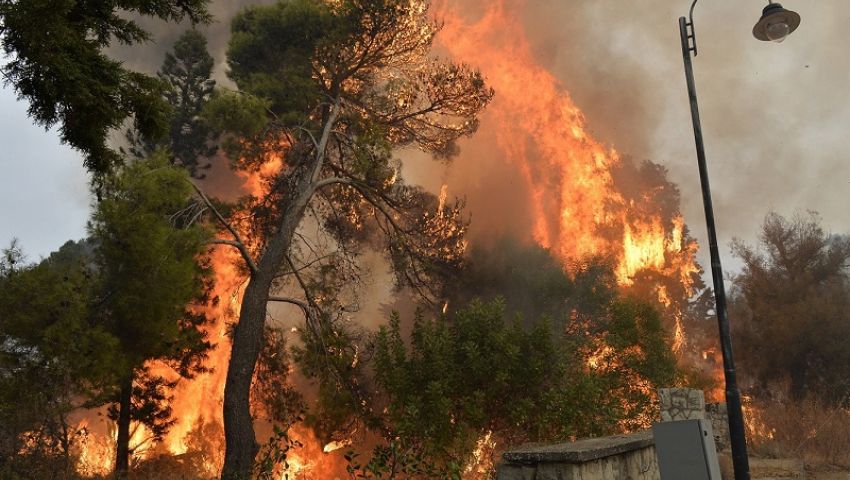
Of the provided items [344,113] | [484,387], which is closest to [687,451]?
[484,387]

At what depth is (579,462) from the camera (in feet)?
16.1

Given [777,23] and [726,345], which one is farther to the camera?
[777,23]

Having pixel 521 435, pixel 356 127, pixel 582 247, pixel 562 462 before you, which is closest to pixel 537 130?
pixel 582 247

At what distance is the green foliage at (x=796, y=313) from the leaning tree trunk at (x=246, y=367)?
84.2 ft

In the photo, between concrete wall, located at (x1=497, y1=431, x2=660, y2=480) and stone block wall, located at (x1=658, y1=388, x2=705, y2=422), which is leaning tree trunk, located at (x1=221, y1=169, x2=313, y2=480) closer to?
concrete wall, located at (x1=497, y1=431, x2=660, y2=480)

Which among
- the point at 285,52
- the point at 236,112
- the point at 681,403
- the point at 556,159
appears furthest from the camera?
the point at 556,159

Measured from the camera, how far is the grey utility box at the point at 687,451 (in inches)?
154

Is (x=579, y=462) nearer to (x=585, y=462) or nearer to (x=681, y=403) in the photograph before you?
(x=585, y=462)

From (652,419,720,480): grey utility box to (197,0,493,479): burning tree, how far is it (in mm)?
11755

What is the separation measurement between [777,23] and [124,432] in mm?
17270

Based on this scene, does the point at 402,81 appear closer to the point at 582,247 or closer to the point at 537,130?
the point at 582,247

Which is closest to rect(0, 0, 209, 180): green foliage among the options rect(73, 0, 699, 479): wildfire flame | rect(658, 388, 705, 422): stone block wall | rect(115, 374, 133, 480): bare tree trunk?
rect(115, 374, 133, 480): bare tree trunk

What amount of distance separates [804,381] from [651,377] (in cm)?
1649

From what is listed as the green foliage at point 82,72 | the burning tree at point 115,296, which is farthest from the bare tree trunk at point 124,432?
the green foliage at point 82,72
